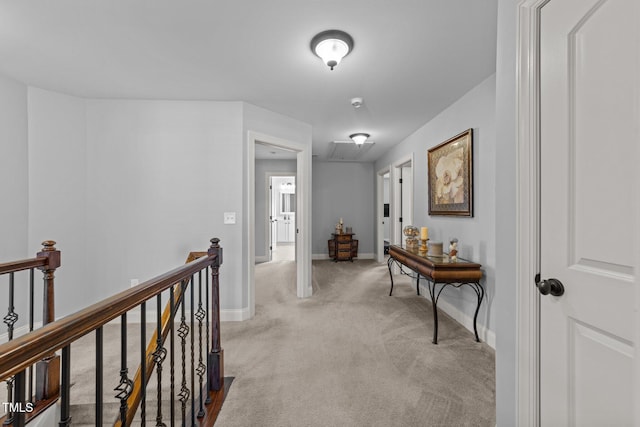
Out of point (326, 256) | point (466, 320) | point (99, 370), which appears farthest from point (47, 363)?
point (326, 256)

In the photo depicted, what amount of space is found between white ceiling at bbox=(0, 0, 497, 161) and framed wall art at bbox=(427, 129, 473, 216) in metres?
0.50

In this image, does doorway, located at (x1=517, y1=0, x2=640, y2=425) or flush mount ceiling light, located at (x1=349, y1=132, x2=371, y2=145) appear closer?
doorway, located at (x1=517, y1=0, x2=640, y2=425)

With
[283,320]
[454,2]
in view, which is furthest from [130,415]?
[454,2]

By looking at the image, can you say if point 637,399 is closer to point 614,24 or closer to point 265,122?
point 614,24

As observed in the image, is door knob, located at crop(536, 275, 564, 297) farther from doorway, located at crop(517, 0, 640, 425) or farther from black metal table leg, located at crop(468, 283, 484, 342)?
black metal table leg, located at crop(468, 283, 484, 342)

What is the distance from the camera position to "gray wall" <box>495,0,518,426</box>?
4.16 feet

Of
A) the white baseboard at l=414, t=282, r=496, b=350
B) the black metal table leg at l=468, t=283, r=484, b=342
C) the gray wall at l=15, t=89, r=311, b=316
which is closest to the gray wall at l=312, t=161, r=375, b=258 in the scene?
the white baseboard at l=414, t=282, r=496, b=350

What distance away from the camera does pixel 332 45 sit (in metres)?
1.98

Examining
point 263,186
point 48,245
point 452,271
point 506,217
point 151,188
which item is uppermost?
point 263,186

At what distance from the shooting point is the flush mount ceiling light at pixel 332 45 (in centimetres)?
194

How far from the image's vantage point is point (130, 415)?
4.87ft

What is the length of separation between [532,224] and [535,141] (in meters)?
0.33

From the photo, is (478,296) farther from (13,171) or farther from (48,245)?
(13,171)

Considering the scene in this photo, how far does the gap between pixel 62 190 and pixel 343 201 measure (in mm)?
5018
